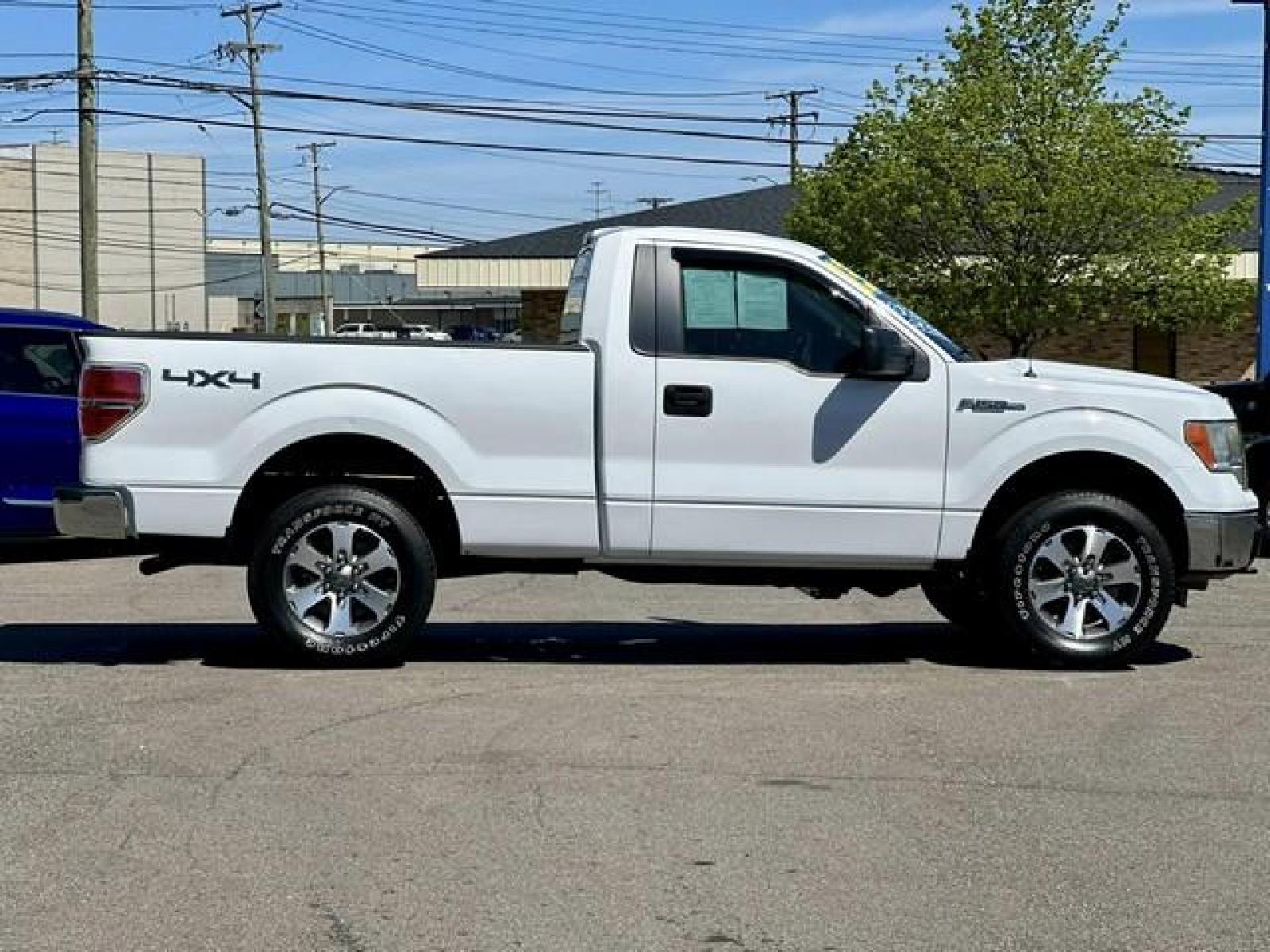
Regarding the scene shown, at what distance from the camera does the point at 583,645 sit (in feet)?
31.8

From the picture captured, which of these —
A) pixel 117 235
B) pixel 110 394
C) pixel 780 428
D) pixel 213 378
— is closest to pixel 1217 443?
pixel 780 428

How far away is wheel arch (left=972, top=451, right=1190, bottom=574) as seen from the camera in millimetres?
8805

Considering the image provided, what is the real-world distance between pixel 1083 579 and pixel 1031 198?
59.5 feet

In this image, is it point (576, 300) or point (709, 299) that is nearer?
point (709, 299)

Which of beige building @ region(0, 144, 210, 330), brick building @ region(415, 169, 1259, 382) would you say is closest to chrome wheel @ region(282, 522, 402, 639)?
brick building @ region(415, 169, 1259, 382)

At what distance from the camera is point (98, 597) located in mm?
11734

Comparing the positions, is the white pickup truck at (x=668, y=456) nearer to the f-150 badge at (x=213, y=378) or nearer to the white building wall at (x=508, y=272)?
the f-150 badge at (x=213, y=378)

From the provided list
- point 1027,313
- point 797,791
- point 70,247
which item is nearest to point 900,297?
point 1027,313

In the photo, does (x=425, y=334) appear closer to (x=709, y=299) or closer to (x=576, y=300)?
(x=576, y=300)

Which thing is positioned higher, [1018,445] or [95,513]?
[1018,445]

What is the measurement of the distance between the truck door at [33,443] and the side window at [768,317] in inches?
239

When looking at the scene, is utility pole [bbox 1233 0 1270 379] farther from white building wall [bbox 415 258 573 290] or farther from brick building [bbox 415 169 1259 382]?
white building wall [bbox 415 258 573 290]

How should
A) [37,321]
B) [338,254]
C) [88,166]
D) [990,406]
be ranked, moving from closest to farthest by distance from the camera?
[990,406], [37,321], [88,166], [338,254]

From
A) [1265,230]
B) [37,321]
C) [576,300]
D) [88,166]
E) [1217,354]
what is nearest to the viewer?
[576,300]
